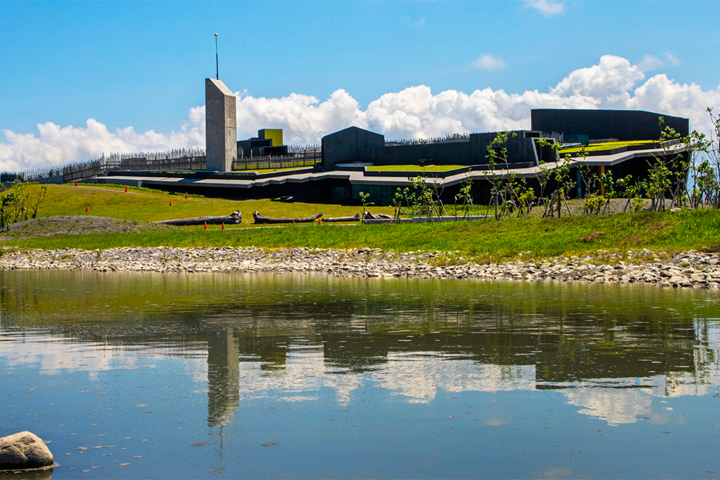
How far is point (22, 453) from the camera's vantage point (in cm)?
553

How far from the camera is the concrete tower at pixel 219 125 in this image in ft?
217

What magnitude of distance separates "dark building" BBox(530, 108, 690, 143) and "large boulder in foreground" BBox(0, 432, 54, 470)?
65.0 meters

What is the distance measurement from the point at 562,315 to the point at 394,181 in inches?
1595

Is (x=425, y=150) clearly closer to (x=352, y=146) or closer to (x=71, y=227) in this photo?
(x=352, y=146)

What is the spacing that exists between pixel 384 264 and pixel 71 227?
24.2 m

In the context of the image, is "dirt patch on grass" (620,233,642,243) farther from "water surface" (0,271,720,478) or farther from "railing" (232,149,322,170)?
"railing" (232,149,322,170)

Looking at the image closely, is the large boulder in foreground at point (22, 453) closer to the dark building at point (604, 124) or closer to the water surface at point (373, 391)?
the water surface at point (373, 391)

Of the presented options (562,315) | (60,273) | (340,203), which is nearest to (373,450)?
(562,315)

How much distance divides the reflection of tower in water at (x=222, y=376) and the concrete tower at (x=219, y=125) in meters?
56.9

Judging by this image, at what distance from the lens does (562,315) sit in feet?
43.8

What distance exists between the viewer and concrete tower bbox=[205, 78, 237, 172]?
6612 cm

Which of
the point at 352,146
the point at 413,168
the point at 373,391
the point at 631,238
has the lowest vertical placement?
the point at 373,391

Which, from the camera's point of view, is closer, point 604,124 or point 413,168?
point 413,168

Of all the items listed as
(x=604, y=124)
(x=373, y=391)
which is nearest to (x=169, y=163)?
(x=604, y=124)
